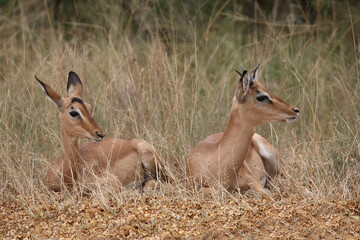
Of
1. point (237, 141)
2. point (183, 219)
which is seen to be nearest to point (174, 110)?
point (237, 141)

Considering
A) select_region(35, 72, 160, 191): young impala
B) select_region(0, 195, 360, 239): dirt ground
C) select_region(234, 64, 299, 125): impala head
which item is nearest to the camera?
select_region(0, 195, 360, 239): dirt ground

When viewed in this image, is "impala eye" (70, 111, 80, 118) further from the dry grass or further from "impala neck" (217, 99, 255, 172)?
"impala neck" (217, 99, 255, 172)

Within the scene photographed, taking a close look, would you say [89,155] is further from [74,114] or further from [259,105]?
[259,105]

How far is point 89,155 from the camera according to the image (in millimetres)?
6809

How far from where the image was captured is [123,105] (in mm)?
8406

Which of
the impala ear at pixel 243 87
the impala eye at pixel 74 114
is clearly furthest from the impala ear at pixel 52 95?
the impala ear at pixel 243 87

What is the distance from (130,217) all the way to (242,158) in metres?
1.53

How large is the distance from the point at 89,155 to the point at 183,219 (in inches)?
76.8

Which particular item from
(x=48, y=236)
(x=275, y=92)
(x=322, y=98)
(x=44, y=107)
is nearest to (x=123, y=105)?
(x=44, y=107)

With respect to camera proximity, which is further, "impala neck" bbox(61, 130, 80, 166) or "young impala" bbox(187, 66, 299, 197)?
"impala neck" bbox(61, 130, 80, 166)

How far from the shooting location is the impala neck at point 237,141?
6203mm

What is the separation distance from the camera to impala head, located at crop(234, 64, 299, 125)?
6.11m

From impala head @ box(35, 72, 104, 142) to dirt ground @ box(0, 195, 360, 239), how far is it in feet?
2.42

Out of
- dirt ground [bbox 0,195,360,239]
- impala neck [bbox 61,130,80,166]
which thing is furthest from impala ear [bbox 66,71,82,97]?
dirt ground [bbox 0,195,360,239]
